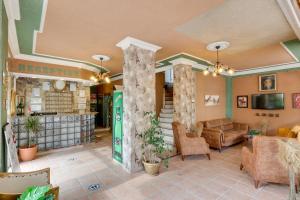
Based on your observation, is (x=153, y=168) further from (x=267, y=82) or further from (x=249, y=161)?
(x=267, y=82)

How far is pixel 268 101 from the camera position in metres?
6.13

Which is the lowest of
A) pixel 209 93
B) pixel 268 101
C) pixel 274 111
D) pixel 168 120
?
pixel 168 120

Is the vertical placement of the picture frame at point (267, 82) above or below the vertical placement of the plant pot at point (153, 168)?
above

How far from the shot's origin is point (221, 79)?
718 cm

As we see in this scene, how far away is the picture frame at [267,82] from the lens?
606 centimetres

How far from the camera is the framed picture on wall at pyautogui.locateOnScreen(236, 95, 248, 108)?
6812 mm

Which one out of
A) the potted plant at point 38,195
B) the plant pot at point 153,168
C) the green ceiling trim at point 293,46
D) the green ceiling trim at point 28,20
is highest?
the green ceiling trim at point 28,20

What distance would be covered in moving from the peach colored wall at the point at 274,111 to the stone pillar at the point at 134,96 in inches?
206

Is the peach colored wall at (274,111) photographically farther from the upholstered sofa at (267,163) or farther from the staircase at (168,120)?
the upholstered sofa at (267,163)

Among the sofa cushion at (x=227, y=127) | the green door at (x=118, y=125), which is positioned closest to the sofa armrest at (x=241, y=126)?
the sofa cushion at (x=227, y=127)

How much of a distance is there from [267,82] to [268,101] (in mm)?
780

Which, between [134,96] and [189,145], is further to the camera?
[189,145]

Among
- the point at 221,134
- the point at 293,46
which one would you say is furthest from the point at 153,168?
the point at 293,46

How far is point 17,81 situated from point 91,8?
4926mm
